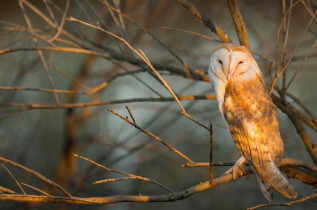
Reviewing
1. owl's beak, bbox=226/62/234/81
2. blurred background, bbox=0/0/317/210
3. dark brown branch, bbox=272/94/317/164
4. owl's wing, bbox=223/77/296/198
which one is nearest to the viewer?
owl's wing, bbox=223/77/296/198

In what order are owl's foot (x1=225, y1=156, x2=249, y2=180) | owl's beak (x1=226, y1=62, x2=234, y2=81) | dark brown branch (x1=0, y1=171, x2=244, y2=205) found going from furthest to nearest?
owl's beak (x1=226, y1=62, x2=234, y2=81), owl's foot (x1=225, y1=156, x2=249, y2=180), dark brown branch (x1=0, y1=171, x2=244, y2=205)

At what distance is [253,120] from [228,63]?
329mm

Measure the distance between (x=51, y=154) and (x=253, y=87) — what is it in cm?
370

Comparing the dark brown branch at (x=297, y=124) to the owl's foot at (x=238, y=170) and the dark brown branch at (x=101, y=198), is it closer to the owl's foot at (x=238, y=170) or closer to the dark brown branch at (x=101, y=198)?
the owl's foot at (x=238, y=170)

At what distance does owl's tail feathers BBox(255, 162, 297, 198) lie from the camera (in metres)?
1.94

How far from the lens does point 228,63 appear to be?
2344 mm

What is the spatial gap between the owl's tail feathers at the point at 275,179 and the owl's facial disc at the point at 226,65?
52cm

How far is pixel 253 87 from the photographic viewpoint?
227 centimetres

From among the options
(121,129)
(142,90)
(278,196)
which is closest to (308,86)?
(278,196)

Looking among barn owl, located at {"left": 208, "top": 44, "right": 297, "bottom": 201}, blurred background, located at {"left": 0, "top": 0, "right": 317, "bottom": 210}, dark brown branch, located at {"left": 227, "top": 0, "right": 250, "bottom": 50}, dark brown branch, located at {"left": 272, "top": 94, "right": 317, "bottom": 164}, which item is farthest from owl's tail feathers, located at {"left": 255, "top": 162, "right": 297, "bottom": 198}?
blurred background, located at {"left": 0, "top": 0, "right": 317, "bottom": 210}

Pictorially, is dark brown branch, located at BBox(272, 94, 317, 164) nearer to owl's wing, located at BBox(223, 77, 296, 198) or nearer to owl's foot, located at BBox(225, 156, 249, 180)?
owl's wing, located at BBox(223, 77, 296, 198)

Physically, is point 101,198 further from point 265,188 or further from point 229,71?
point 229,71

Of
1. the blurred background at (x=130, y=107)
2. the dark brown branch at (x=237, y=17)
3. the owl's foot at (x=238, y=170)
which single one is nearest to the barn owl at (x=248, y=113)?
the owl's foot at (x=238, y=170)

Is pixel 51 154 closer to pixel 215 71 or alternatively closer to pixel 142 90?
pixel 142 90
